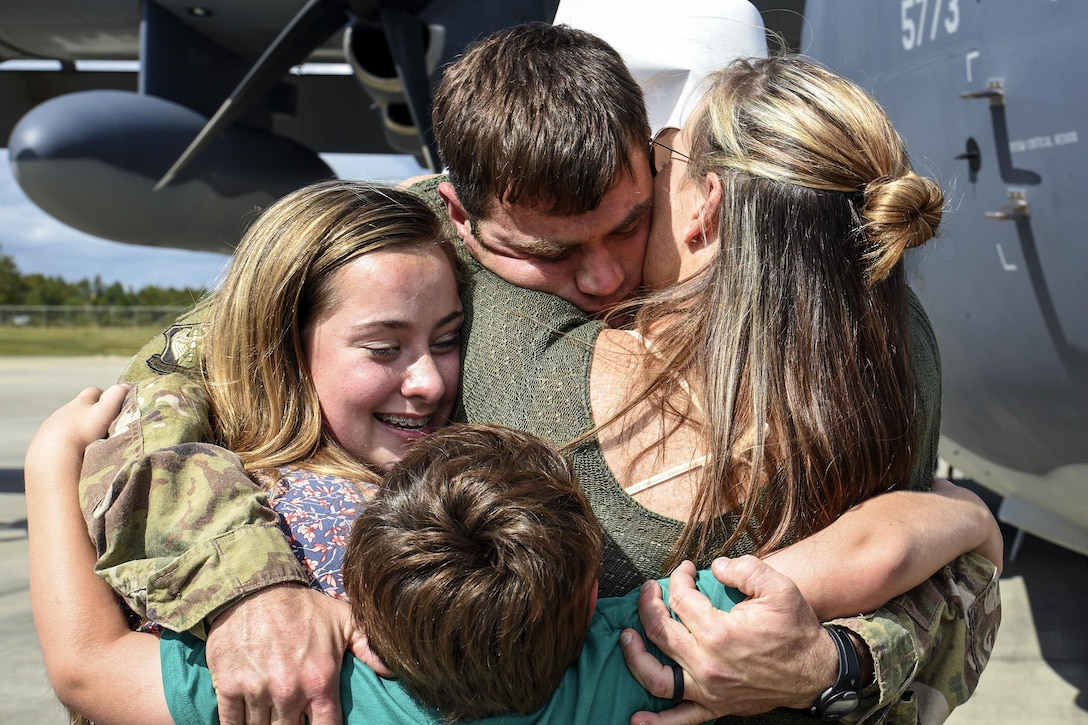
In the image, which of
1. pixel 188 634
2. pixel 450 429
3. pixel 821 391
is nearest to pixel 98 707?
pixel 188 634

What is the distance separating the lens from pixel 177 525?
1.22 meters

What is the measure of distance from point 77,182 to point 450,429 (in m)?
8.22

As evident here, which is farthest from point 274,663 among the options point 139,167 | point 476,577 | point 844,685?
point 139,167

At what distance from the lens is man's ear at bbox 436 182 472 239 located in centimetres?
158

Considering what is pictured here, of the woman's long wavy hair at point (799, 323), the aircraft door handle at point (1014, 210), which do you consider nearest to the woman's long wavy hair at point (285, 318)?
the woman's long wavy hair at point (799, 323)

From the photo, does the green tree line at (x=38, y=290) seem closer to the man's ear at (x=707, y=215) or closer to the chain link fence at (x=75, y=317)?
the chain link fence at (x=75, y=317)

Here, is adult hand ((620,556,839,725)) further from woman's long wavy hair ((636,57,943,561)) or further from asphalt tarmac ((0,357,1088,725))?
asphalt tarmac ((0,357,1088,725))

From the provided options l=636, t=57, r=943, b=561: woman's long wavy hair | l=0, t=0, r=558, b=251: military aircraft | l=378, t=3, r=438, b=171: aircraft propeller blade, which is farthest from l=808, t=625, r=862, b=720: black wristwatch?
l=378, t=3, r=438, b=171: aircraft propeller blade

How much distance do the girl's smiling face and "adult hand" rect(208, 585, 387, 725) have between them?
375mm

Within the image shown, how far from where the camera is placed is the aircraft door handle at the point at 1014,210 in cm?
291

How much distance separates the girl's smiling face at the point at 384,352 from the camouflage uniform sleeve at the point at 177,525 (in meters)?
0.21

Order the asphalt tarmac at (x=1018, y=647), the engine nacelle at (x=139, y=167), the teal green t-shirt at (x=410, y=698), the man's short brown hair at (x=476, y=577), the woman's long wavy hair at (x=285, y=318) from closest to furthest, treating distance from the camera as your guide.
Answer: the man's short brown hair at (x=476, y=577)
the teal green t-shirt at (x=410, y=698)
the woman's long wavy hair at (x=285, y=318)
the asphalt tarmac at (x=1018, y=647)
the engine nacelle at (x=139, y=167)

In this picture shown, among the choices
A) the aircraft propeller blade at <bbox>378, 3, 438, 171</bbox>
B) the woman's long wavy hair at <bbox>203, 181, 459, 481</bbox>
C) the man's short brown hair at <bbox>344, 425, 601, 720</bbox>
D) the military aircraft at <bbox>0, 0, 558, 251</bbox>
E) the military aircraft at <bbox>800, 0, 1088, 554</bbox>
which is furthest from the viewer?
the military aircraft at <bbox>0, 0, 558, 251</bbox>

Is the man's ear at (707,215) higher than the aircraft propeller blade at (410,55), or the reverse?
the aircraft propeller blade at (410,55)
